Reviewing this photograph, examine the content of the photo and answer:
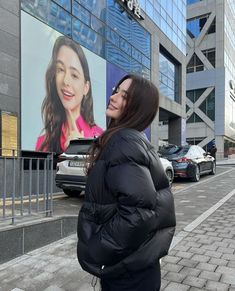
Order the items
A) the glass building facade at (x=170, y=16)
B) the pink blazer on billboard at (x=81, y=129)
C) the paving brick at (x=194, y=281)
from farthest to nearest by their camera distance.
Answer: the glass building facade at (x=170, y=16), the pink blazer on billboard at (x=81, y=129), the paving brick at (x=194, y=281)

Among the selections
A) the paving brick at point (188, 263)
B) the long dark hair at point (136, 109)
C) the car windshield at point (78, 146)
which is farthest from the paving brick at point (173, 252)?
the car windshield at point (78, 146)

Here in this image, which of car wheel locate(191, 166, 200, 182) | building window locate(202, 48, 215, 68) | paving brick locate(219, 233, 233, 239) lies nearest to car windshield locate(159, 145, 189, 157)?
car wheel locate(191, 166, 200, 182)

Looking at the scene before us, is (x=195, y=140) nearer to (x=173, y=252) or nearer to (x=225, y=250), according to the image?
(x=225, y=250)

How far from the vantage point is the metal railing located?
4602 millimetres

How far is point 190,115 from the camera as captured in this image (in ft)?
160

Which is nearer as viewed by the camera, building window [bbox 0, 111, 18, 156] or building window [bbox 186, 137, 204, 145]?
building window [bbox 0, 111, 18, 156]

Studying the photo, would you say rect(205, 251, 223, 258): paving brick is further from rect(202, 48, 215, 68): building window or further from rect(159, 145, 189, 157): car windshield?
rect(202, 48, 215, 68): building window

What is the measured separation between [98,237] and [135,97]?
2.50 feet

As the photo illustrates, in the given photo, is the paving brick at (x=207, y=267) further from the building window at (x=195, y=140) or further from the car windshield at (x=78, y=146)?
the building window at (x=195, y=140)

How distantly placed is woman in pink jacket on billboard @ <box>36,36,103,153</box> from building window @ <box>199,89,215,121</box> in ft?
118

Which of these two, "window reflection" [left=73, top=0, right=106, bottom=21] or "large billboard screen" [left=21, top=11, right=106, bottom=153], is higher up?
"window reflection" [left=73, top=0, right=106, bottom=21]

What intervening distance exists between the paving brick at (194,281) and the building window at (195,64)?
153 ft

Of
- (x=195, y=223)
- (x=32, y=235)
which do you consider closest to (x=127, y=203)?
(x=32, y=235)

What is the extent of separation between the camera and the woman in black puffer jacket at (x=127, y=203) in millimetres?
1637
